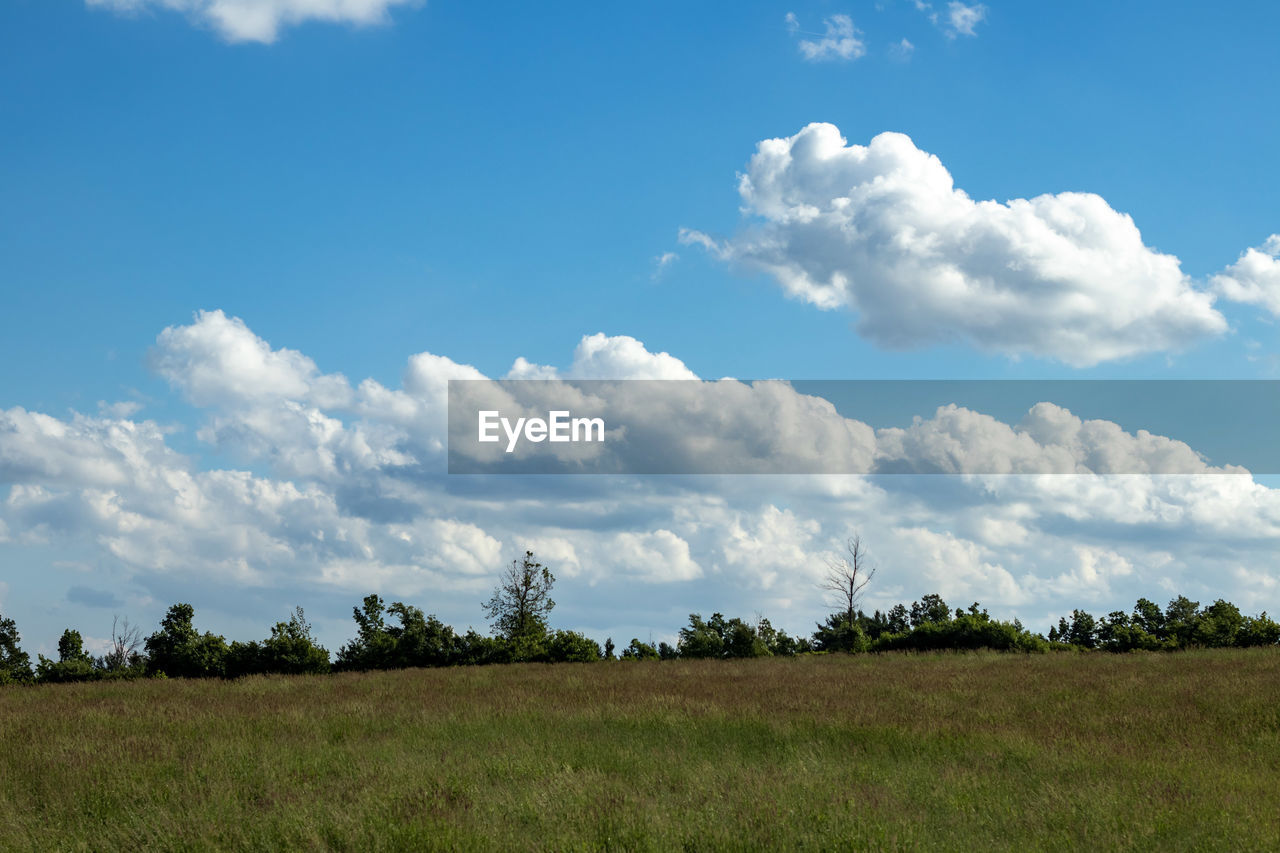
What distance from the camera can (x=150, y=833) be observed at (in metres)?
8.04

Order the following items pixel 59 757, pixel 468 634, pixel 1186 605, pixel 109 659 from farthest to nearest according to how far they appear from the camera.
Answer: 1. pixel 1186 605
2. pixel 109 659
3. pixel 468 634
4. pixel 59 757

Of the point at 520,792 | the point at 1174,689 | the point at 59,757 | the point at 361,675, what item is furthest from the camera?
Result: the point at 361,675

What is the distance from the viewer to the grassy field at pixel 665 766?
25.6 feet

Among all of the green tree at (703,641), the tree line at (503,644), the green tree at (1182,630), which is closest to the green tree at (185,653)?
the tree line at (503,644)

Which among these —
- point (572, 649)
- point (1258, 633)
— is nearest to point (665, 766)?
point (572, 649)

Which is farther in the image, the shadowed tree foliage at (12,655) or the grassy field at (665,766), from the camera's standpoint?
the shadowed tree foliage at (12,655)

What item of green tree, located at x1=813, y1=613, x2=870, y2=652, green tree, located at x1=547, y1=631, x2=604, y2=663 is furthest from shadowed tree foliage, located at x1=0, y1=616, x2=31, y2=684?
green tree, located at x1=813, y1=613, x2=870, y2=652

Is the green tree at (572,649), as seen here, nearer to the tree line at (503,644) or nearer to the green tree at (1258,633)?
the tree line at (503,644)

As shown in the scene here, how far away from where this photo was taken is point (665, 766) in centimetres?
1031

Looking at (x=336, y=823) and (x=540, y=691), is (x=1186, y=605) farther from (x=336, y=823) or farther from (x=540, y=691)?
(x=336, y=823)

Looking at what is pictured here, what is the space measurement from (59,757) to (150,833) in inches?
167

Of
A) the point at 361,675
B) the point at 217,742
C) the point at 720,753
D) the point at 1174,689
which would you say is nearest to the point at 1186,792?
the point at 720,753

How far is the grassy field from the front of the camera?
7.80m

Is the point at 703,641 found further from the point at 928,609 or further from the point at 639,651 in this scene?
the point at 928,609
